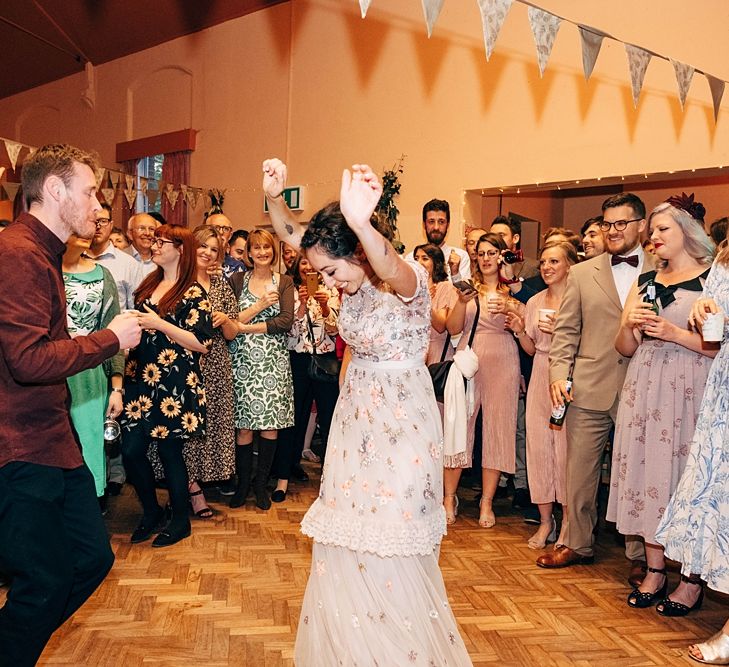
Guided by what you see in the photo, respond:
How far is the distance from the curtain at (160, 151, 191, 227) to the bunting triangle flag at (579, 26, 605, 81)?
6903 millimetres

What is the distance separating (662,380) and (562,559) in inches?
46.1

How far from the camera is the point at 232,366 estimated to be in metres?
4.80

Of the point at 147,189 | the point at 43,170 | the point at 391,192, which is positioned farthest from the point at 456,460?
the point at 147,189

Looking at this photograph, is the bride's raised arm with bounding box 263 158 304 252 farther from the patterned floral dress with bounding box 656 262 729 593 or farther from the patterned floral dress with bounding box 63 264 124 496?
the patterned floral dress with bounding box 656 262 729 593

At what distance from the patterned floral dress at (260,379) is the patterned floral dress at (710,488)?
2.52 metres

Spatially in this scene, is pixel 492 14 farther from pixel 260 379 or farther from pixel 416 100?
pixel 416 100

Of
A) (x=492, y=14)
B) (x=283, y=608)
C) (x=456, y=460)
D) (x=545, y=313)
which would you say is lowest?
(x=283, y=608)

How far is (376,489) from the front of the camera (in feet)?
7.86

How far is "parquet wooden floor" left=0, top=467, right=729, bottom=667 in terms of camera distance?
288 cm

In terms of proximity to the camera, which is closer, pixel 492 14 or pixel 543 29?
pixel 492 14

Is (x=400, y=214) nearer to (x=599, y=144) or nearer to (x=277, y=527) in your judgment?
(x=599, y=144)

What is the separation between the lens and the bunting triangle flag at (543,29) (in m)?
4.43

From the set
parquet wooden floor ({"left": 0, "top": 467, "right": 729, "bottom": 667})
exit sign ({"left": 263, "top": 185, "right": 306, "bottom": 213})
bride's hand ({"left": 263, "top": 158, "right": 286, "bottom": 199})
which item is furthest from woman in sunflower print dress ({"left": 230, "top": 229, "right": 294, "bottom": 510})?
exit sign ({"left": 263, "top": 185, "right": 306, "bottom": 213})

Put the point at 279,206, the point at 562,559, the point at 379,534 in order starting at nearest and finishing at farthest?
1. the point at 379,534
2. the point at 279,206
3. the point at 562,559
